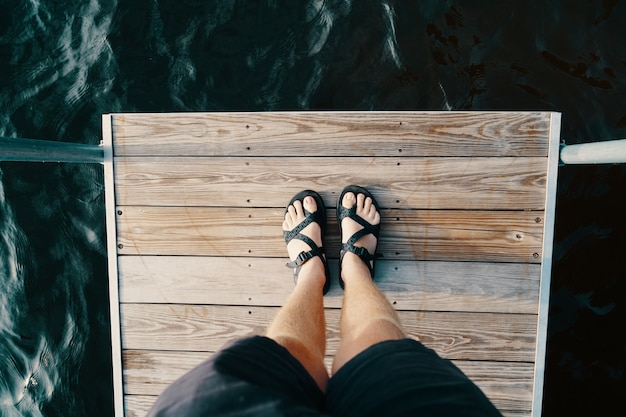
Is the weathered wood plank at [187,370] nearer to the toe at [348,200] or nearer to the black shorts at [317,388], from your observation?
the toe at [348,200]

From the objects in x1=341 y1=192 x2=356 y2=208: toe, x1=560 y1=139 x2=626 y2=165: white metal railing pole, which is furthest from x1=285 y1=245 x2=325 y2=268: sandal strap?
x1=560 y1=139 x2=626 y2=165: white metal railing pole

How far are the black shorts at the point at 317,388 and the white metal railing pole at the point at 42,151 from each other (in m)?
1.03

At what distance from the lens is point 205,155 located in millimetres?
2141

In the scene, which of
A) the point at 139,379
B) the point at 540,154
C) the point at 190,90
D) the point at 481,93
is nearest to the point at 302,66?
the point at 190,90

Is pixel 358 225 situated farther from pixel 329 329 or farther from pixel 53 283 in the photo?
pixel 53 283

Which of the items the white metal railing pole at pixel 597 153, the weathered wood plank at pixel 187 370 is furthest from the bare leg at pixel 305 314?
the white metal railing pole at pixel 597 153

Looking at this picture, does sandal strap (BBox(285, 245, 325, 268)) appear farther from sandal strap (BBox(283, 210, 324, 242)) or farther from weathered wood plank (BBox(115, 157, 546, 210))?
weathered wood plank (BBox(115, 157, 546, 210))

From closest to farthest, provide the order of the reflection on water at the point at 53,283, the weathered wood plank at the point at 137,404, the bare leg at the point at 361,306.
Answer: the bare leg at the point at 361,306, the weathered wood plank at the point at 137,404, the reflection on water at the point at 53,283

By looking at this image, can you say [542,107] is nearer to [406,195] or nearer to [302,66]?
[406,195]

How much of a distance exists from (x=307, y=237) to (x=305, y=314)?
0.43m

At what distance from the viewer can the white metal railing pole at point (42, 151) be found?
1.53 meters

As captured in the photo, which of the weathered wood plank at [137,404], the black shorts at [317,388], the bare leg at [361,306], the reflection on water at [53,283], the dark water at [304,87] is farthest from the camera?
the reflection on water at [53,283]

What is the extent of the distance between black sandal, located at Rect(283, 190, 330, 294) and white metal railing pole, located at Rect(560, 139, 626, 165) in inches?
42.7

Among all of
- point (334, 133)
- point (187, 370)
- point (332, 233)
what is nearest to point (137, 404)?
point (187, 370)
